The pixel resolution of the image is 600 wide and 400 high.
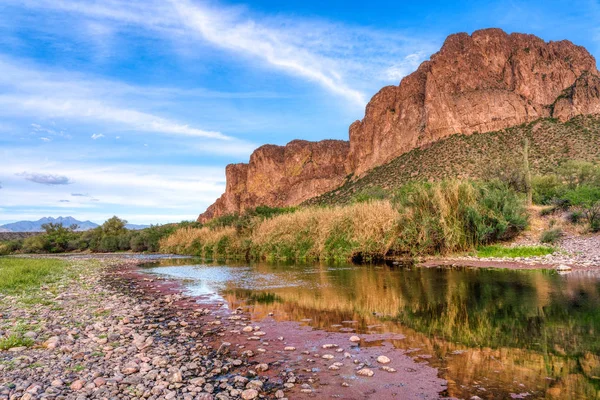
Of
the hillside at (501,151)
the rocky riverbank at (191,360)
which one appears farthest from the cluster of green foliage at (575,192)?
the rocky riverbank at (191,360)

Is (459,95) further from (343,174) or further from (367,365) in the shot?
(367,365)

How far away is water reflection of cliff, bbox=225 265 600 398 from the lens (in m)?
4.80

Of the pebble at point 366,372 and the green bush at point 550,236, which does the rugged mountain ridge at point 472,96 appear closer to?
the green bush at point 550,236

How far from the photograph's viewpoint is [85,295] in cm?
1186

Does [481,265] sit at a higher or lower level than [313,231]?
lower

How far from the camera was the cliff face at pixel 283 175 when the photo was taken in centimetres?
14312

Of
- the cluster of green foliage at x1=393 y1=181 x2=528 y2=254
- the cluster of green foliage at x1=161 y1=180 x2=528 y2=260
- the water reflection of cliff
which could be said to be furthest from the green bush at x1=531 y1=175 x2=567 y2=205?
the water reflection of cliff

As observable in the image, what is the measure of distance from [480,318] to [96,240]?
195 feet

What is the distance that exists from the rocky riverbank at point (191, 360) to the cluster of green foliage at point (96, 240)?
41555 mm

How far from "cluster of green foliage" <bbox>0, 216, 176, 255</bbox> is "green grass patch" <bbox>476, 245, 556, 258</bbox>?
3785 cm

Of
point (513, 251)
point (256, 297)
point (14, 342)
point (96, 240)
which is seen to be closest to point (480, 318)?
point (256, 297)

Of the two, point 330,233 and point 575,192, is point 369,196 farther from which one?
point 575,192

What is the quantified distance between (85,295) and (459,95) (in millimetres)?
96942

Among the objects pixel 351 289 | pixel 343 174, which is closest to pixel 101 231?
pixel 351 289
